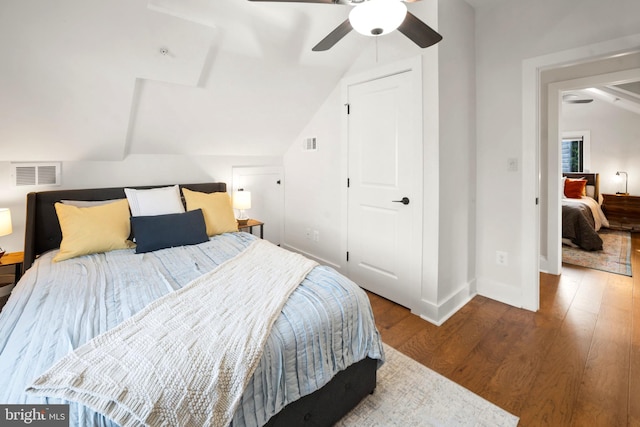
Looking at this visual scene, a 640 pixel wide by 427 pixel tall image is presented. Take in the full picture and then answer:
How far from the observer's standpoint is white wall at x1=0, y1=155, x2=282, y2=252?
2504 mm

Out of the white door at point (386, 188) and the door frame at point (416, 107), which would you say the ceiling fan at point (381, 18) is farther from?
the white door at point (386, 188)

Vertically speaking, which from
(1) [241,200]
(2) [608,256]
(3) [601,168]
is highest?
(3) [601,168]

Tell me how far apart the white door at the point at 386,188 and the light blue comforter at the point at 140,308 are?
3.60 feet

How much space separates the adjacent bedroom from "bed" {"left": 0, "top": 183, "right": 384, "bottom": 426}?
416 cm

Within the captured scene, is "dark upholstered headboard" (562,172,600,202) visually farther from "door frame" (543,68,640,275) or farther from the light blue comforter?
the light blue comforter

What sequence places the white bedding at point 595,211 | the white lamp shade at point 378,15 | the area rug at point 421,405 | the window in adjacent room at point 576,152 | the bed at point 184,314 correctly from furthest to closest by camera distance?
the window in adjacent room at point 576,152
the white bedding at point 595,211
the area rug at point 421,405
the white lamp shade at point 378,15
the bed at point 184,314

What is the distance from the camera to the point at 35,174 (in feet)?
8.45

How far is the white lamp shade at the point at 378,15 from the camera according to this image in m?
1.39

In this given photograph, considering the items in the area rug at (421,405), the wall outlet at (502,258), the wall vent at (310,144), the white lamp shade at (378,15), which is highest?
the white lamp shade at (378,15)

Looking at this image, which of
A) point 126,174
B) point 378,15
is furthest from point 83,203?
point 378,15

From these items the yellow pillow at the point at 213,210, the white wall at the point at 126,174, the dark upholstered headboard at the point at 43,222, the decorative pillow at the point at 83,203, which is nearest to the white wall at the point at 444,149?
the yellow pillow at the point at 213,210

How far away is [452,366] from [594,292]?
2000 millimetres

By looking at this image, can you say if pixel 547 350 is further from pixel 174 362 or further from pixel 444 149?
pixel 174 362

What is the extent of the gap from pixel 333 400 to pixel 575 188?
19.1 feet
